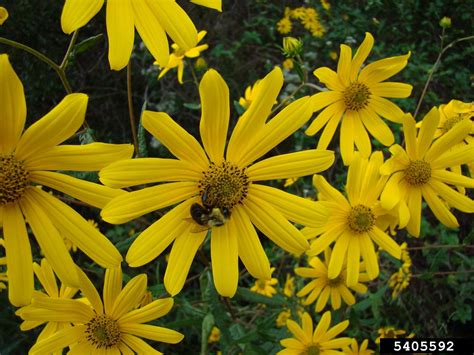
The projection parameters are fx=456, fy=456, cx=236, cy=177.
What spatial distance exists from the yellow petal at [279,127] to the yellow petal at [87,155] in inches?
12.2

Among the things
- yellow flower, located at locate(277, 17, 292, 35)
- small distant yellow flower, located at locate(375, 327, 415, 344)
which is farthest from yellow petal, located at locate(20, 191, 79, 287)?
yellow flower, located at locate(277, 17, 292, 35)

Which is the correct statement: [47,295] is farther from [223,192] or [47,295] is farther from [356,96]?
[356,96]

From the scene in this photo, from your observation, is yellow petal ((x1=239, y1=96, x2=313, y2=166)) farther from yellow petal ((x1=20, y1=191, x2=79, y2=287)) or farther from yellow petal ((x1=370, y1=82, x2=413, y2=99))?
yellow petal ((x1=370, y1=82, x2=413, y2=99))

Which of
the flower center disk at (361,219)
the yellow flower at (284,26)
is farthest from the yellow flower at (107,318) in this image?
the yellow flower at (284,26)

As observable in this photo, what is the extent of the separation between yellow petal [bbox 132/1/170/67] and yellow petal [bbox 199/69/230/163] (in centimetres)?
10

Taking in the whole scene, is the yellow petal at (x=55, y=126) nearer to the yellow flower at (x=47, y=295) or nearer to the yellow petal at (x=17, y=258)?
the yellow petal at (x=17, y=258)

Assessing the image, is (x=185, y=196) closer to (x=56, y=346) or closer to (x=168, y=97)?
(x=56, y=346)

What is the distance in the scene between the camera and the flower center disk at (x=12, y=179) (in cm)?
94

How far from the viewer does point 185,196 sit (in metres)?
1.10

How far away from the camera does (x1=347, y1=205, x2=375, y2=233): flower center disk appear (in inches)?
65.9

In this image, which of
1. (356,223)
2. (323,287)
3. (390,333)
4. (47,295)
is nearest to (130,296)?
(47,295)

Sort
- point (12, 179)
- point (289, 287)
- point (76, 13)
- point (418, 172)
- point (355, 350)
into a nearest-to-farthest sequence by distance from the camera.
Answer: point (76, 13)
point (12, 179)
point (418, 172)
point (355, 350)
point (289, 287)

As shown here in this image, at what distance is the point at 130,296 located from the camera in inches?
50.3

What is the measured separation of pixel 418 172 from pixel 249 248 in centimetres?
83
